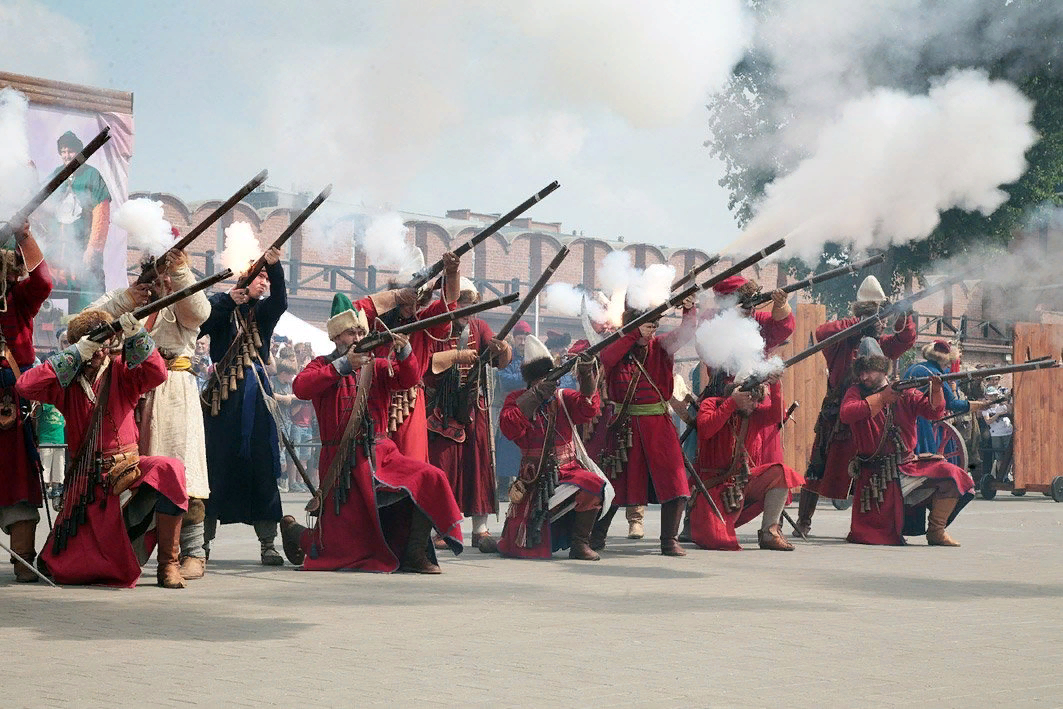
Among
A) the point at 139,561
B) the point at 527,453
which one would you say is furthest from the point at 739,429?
the point at 139,561

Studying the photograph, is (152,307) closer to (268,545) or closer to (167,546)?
(167,546)

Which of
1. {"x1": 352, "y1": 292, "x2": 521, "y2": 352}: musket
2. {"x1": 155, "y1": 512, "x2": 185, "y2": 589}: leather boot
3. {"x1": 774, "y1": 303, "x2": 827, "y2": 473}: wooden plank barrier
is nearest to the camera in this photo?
{"x1": 155, "y1": 512, "x2": 185, "y2": 589}: leather boot

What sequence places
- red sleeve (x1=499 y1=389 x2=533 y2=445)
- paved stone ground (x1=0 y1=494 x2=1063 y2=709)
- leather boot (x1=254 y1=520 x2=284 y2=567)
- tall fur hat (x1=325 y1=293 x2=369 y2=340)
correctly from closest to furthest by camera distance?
paved stone ground (x1=0 y1=494 x2=1063 y2=709), tall fur hat (x1=325 y1=293 x2=369 y2=340), leather boot (x1=254 y1=520 x2=284 y2=567), red sleeve (x1=499 y1=389 x2=533 y2=445)

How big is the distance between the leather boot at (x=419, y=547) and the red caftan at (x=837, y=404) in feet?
14.1

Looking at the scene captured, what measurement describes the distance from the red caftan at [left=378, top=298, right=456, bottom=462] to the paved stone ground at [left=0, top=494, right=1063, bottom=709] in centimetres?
86

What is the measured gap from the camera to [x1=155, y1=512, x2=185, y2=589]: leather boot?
8.41 meters

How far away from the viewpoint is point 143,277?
8.48 meters

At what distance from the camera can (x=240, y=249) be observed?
31.8 ft

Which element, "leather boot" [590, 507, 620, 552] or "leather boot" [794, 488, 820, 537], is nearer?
"leather boot" [590, 507, 620, 552]

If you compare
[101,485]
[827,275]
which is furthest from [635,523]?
[101,485]

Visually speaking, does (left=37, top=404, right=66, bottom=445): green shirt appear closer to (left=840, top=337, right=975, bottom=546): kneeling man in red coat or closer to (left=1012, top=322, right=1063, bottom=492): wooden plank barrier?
(left=840, top=337, right=975, bottom=546): kneeling man in red coat

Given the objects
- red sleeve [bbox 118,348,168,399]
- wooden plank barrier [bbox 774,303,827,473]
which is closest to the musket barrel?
red sleeve [bbox 118,348,168,399]

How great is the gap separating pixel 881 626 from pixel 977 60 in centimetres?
1094

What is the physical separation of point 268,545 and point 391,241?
2241 millimetres
